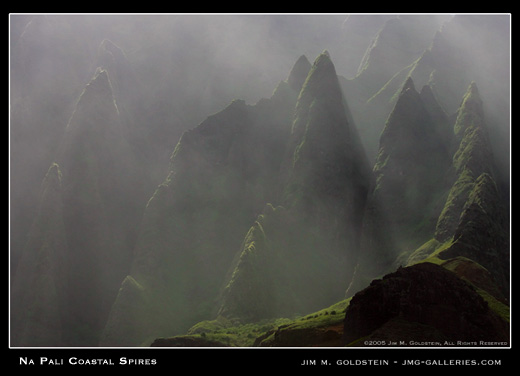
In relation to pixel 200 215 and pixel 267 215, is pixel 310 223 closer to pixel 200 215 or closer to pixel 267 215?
pixel 267 215

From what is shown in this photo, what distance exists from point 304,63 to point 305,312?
190ft

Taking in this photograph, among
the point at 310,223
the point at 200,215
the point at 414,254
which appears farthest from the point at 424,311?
the point at 200,215

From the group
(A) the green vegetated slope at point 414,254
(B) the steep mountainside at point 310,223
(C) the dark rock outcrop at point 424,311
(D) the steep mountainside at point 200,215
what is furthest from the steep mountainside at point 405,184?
(C) the dark rock outcrop at point 424,311

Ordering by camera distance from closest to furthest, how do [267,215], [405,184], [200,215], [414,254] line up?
[414,254]
[267,215]
[405,184]
[200,215]

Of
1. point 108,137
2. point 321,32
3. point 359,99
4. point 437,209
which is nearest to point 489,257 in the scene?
point 437,209

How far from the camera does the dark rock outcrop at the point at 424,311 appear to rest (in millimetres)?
50219

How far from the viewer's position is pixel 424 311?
5159 centimetres

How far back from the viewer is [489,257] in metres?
67.1

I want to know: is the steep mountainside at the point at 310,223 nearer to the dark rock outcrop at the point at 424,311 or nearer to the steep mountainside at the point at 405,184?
the steep mountainside at the point at 405,184

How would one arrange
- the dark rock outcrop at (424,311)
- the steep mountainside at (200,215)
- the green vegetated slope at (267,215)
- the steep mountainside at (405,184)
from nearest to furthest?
the dark rock outcrop at (424,311)
the green vegetated slope at (267,215)
the steep mountainside at (405,184)
the steep mountainside at (200,215)

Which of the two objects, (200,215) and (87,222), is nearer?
(200,215)

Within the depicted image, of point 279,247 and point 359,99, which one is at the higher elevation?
point 359,99
